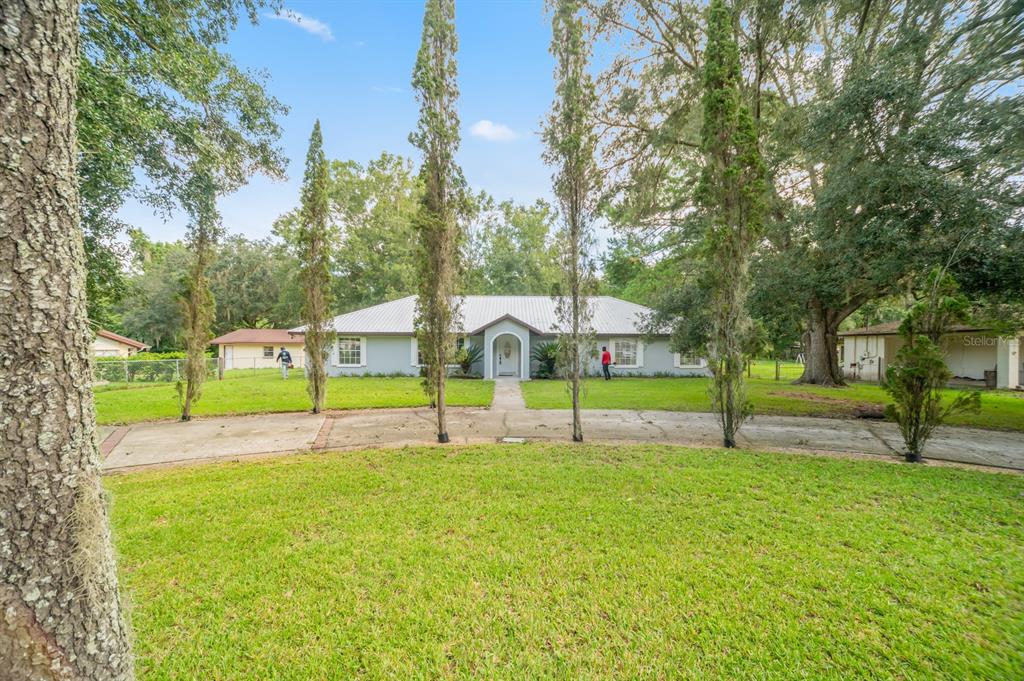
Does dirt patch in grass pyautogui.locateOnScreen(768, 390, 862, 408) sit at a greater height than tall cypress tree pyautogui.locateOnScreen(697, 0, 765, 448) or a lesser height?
lesser

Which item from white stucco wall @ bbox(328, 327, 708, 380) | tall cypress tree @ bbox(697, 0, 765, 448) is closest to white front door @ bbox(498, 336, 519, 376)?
white stucco wall @ bbox(328, 327, 708, 380)

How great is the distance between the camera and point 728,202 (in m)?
6.68

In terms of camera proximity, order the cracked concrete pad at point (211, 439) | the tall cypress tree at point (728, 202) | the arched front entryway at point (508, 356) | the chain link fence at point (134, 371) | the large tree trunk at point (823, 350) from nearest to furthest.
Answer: the cracked concrete pad at point (211, 439)
the tall cypress tree at point (728, 202)
the large tree trunk at point (823, 350)
the chain link fence at point (134, 371)
the arched front entryway at point (508, 356)

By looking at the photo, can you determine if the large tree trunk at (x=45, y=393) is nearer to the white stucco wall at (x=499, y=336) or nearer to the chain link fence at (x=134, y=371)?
the white stucco wall at (x=499, y=336)

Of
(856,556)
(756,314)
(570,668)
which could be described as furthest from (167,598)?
(756,314)

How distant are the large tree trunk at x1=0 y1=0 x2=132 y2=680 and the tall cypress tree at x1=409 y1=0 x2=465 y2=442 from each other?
5408 millimetres

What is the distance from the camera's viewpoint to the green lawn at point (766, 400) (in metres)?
10.1

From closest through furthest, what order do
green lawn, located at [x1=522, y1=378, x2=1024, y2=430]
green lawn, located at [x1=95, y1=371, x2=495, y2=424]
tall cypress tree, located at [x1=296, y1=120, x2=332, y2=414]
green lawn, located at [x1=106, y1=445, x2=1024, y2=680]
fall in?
green lawn, located at [x1=106, y1=445, x2=1024, y2=680]
tall cypress tree, located at [x1=296, y1=120, x2=332, y2=414]
green lawn, located at [x1=95, y1=371, x2=495, y2=424]
green lawn, located at [x1=522, y1=378, x2=1024, y2=430]

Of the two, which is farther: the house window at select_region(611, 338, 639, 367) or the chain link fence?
the house window at select_region(611, 338, 639, 367)

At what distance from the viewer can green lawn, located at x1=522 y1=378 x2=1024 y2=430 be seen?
10.1m

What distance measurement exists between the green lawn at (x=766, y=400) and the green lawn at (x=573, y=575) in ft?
14.3

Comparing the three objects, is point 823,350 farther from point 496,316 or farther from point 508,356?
point 496,316

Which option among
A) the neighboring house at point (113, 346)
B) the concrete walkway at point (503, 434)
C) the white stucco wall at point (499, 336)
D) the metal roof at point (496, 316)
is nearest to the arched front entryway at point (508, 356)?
the white stucco wall at point (499, 336)

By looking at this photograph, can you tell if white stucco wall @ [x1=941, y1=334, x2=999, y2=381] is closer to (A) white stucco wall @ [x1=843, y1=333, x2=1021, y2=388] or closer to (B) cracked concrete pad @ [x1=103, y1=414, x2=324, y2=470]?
→ (A) white stucco wall @ [x1=843, y1=333, x2=1021, y2=388]
